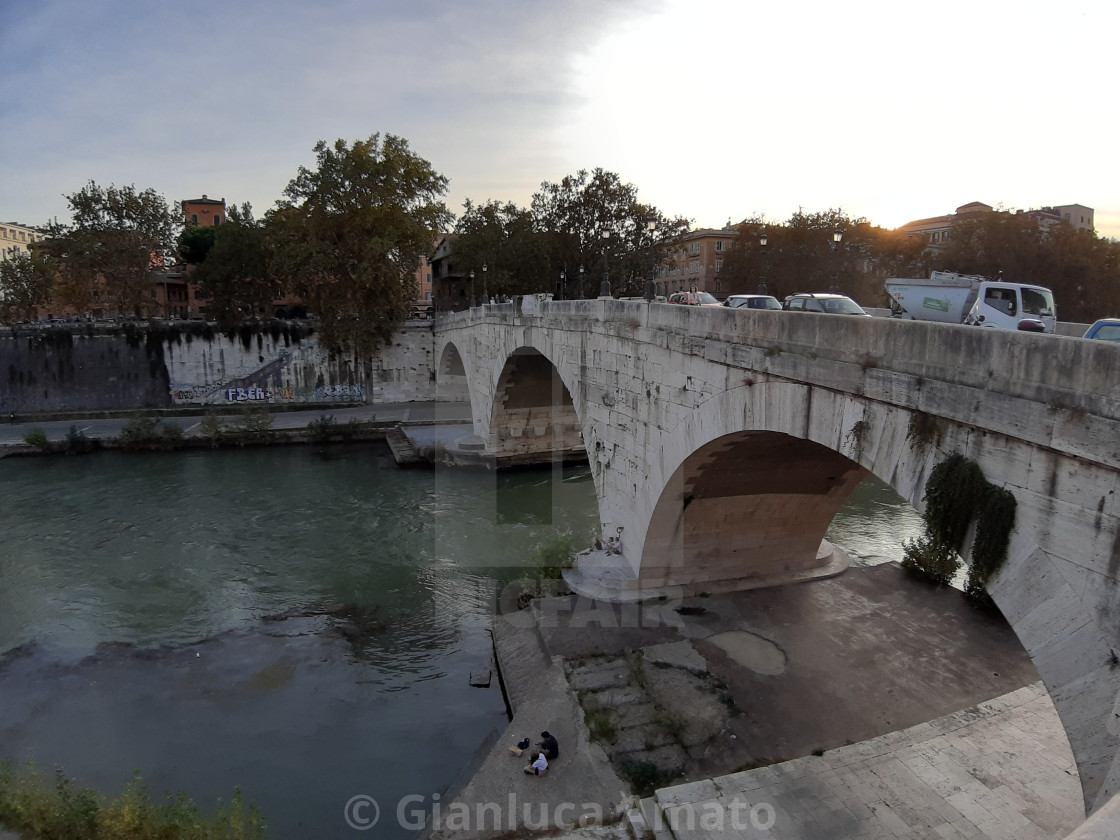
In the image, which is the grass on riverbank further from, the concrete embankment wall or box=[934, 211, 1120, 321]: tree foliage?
box=[934, 211, 1120, 321]: tree foliage

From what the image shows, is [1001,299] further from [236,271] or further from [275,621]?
[236,271]

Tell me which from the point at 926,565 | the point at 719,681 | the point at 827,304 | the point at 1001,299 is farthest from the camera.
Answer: the point at 926,565

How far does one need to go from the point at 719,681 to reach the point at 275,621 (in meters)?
7.88

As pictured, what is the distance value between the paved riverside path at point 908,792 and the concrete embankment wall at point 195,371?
96.9 feet

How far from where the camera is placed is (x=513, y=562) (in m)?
14.9

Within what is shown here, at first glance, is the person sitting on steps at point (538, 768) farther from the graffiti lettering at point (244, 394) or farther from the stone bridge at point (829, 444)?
the graffiti lettering at point (244, 394)

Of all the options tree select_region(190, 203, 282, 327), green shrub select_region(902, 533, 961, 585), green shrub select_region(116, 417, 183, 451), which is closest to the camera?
green shrub select_region(902, 533, 961, 585)

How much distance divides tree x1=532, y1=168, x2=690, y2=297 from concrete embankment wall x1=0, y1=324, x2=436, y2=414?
7.87 meters

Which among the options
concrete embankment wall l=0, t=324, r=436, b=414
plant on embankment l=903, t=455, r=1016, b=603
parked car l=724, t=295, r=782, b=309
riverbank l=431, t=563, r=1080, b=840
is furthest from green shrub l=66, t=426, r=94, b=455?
plant on embankment l=903, t=455, r=1016, b=603

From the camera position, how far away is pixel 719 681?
8.55m

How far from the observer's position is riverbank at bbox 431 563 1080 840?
697cm

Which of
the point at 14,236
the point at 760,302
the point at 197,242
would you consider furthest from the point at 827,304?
the point at 14,236

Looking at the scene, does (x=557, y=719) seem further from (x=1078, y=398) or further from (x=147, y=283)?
(x=147, y=283)

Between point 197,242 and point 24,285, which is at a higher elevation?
point 197,242
